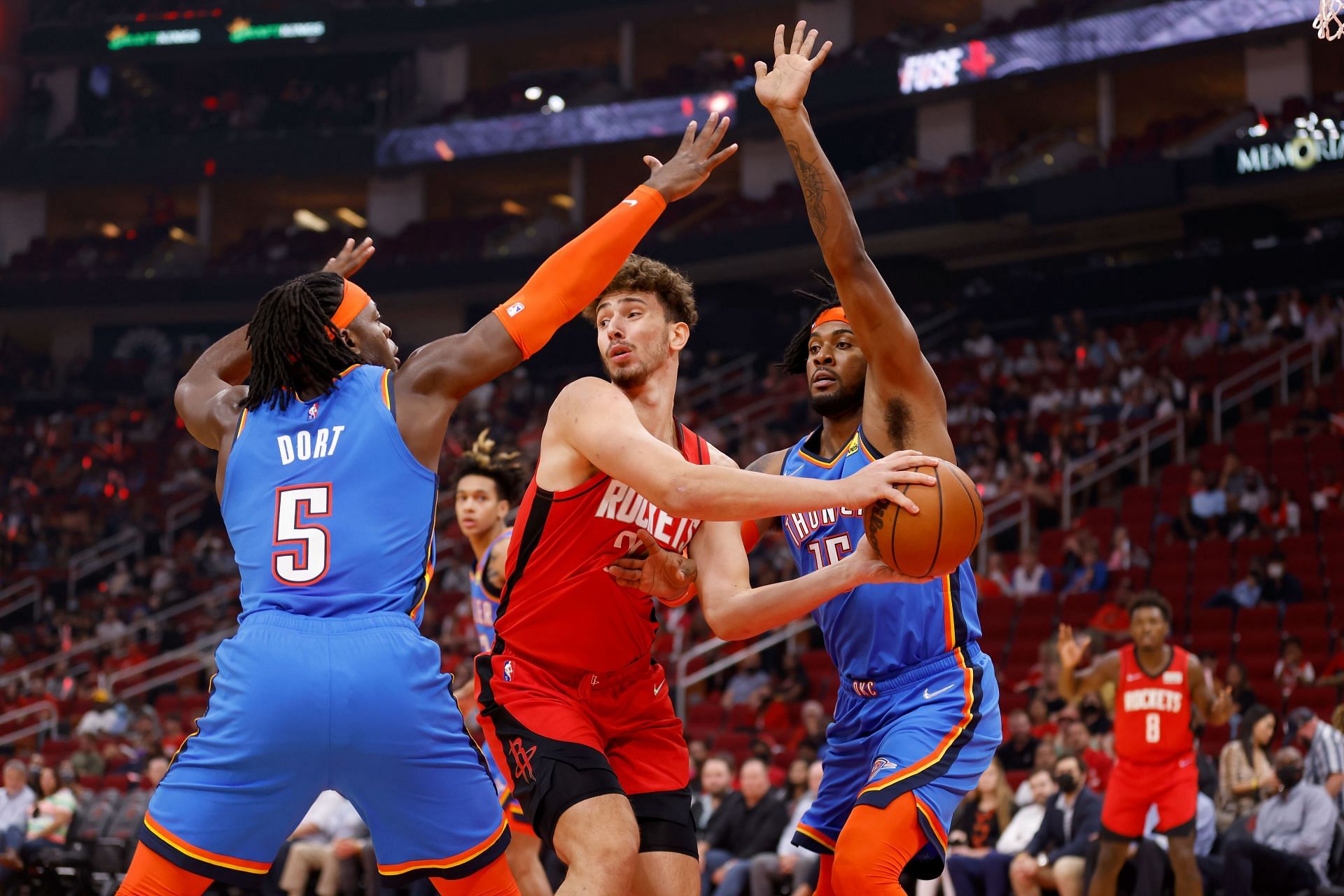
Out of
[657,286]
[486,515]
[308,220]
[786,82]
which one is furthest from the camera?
[308,220]

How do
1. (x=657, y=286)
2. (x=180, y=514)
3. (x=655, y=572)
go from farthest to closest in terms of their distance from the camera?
(x=180, y=514) < (x=657, y=286) < (x=655, y=572)

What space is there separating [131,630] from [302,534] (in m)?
18.3

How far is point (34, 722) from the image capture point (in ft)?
63.7

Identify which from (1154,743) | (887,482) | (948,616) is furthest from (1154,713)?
(887,482)

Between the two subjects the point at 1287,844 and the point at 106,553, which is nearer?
the point at 1287,844

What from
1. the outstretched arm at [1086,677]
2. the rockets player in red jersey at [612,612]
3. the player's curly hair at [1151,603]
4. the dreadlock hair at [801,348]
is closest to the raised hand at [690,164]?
the rockets player in red jersey at [612,612]

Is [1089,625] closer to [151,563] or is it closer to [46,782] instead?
[46,782]

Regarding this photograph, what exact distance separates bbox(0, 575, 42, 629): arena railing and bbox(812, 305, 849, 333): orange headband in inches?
840

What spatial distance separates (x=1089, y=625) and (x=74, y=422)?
22435 mm

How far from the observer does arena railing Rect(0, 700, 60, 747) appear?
1788 cm

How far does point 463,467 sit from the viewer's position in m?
7.35

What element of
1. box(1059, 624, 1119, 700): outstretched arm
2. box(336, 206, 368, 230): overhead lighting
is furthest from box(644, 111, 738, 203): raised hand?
box(336, 206, 368, 230): overhead lighting

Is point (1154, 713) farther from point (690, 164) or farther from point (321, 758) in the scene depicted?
point (321, 758)

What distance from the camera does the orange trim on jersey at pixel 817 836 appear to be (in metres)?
4.78
